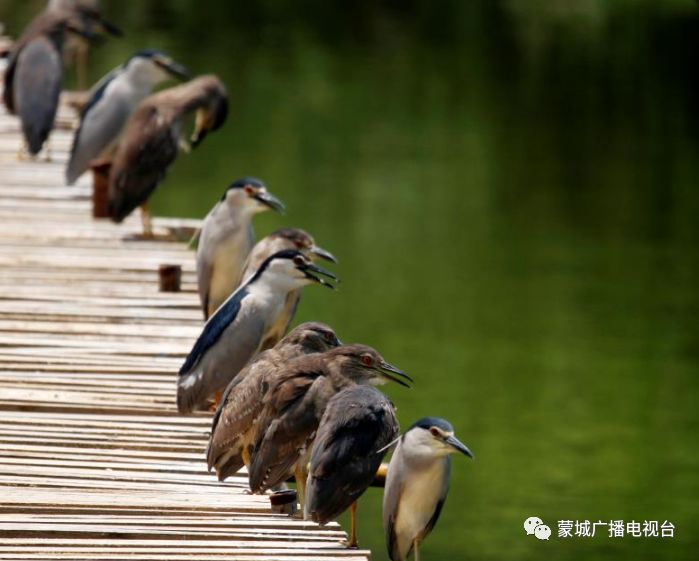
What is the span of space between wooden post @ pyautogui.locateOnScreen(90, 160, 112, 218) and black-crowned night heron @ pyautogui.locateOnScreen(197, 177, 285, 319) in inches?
81.1

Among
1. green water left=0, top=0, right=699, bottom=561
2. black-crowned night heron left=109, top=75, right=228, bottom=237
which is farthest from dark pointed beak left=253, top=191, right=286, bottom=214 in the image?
black-crowned night heron left=109, top=75, right=228, bottom=237

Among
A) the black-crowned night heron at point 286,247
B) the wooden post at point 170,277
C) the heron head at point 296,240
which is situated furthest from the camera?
the wooden post at point 170,277

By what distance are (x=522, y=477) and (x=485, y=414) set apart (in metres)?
1.10

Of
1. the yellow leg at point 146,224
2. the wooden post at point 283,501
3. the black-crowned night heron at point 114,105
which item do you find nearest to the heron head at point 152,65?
the black-crowned night heron at point 114,105

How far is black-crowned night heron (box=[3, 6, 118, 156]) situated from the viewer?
35.3 feet

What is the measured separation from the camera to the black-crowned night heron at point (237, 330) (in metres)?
6.12

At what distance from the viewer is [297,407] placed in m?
5.29

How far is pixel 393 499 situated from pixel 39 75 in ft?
21.0

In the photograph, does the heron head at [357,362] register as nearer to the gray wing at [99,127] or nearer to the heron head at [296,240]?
the heron head at [296,240]

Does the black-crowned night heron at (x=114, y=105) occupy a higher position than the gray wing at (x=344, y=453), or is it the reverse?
the black-crowned night heron at (x=114, y=105)

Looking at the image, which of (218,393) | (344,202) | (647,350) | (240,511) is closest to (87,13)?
(344,202)

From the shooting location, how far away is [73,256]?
8711mm

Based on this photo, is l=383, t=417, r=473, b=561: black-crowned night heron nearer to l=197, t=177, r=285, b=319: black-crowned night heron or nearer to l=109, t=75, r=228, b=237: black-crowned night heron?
l=197, t=177, r=285, b=319: black-crowned night heron

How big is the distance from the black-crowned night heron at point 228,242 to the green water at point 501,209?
1278mm
